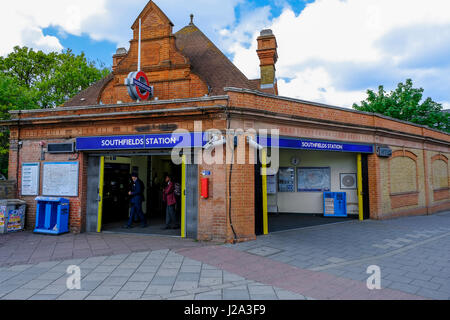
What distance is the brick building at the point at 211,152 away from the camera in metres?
7.57

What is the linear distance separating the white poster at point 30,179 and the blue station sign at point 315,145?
7.87 meters

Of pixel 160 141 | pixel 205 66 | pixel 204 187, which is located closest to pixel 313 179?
pixel 204 187

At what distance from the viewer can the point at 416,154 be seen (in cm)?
1313

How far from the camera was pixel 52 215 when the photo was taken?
8.47m

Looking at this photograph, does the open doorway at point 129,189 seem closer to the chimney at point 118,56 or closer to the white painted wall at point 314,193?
the white painted wall at point 314,193

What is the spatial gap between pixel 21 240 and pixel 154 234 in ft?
12.4

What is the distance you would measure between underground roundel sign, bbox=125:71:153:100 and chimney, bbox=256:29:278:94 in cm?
771

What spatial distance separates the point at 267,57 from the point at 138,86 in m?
9.03

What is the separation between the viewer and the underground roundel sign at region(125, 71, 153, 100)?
9345 millimetres

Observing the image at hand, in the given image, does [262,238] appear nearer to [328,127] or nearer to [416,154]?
[328,127]

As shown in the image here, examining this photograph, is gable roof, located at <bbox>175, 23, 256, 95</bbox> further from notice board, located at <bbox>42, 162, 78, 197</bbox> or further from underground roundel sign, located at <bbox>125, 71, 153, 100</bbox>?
notice board, located at <bbox>42, 162, 78, 197</bbox>

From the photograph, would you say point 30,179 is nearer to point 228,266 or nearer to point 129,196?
point 129,196

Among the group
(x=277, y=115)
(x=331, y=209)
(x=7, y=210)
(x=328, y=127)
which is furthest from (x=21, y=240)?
(x=331, y=209)

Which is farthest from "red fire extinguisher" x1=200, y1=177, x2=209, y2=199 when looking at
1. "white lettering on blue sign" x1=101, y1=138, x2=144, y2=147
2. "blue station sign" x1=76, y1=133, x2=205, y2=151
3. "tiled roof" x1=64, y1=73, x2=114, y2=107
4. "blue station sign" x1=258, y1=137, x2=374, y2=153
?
"tiled roof" x1=64, y1=73, x2=114, y2=107
